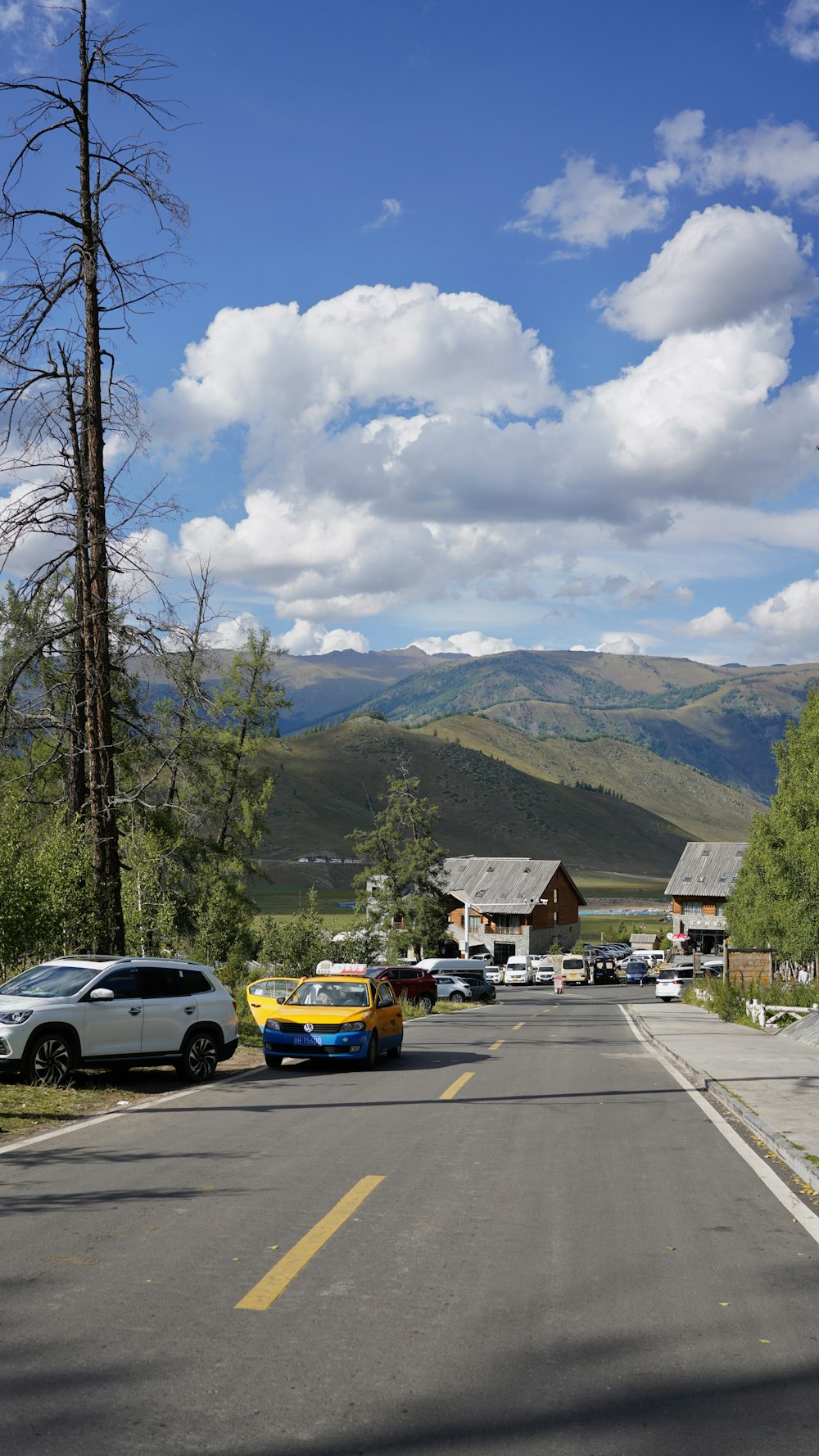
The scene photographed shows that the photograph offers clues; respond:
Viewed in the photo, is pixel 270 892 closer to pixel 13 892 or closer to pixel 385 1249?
pixel 13 892

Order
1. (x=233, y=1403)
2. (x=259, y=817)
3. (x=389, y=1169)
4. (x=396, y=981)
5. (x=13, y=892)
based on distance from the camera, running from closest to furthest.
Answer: (x=233, y=1403) < (x=389, y=1169) < (x=13, y=892) < (x=396, y=981) < (x=259, y=817)

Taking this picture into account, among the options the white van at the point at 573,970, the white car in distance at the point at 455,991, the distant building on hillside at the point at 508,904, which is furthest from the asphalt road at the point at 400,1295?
the distant building on hillside at the point at 508,904

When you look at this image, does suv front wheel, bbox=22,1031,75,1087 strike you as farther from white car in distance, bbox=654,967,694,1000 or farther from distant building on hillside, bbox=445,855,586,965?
distant building on hillside, bbox=445,855,586,965

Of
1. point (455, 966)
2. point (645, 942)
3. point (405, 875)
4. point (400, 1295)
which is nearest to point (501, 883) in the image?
point (645, 942)

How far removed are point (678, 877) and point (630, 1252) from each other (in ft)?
295

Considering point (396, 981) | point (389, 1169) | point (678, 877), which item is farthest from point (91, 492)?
point (678, 877)

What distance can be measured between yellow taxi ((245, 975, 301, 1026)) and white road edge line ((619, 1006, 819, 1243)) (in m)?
6.73

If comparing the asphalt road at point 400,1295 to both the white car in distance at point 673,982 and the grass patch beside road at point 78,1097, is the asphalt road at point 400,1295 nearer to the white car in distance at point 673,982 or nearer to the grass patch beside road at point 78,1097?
the grass patch beside road at point 78,1097

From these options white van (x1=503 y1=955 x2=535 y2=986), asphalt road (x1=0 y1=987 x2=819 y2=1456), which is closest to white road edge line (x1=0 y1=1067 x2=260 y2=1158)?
asphalt road (x1=0 y1=987 x2=819 y2=1456)

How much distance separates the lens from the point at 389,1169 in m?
9.12

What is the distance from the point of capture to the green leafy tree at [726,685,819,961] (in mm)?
34000

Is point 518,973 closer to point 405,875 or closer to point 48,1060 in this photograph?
point 405,875

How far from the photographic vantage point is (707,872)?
93250 millimetres

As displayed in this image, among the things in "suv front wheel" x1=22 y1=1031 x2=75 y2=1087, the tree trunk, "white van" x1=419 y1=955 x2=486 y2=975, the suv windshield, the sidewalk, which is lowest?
"white van" x1=419 y1=955 x2=486 y2=975
